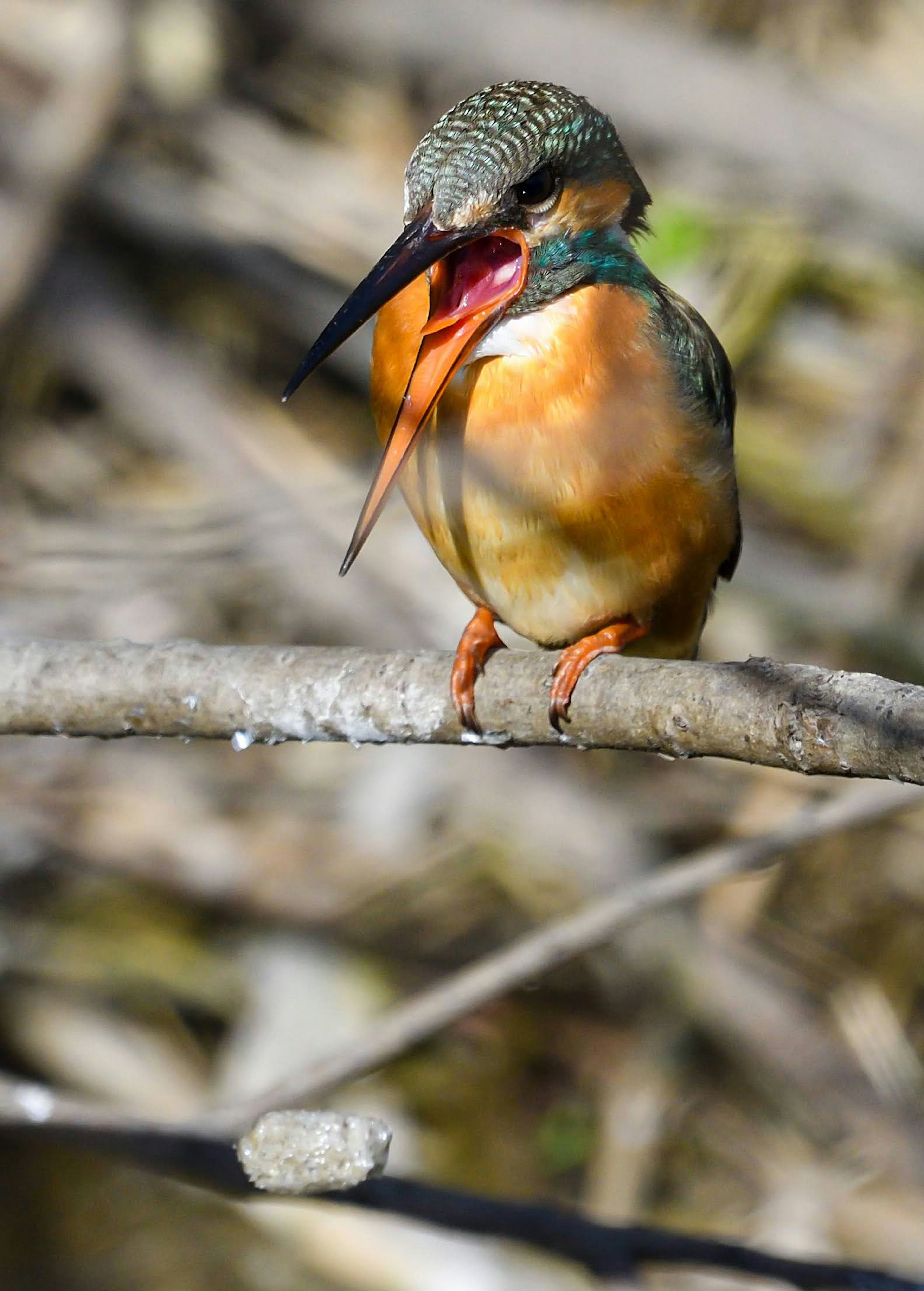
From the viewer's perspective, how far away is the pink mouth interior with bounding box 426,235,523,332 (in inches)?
81.3

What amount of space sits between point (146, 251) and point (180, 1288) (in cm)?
292

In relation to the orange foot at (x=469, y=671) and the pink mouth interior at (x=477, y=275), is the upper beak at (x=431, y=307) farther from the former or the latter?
the orange foot at (x=469, y=671)

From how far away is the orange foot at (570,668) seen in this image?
1895 millimetres

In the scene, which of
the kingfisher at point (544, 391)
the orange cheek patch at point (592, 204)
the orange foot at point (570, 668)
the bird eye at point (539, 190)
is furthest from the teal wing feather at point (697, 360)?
the orange foot at point (570, 668)

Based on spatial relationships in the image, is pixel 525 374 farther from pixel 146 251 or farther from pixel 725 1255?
pixel 146 251

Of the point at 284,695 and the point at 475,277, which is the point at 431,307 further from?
the point at 284,695

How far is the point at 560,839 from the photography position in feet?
12.9

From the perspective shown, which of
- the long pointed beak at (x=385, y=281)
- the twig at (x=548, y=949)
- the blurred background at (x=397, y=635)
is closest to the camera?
the long pointed beak at (x=385, y=281)

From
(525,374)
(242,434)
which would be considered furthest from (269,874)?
(525,374)

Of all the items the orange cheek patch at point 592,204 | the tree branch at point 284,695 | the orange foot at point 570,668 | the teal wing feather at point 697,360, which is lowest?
the tree branch at point 284,695

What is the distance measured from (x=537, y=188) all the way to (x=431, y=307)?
21cm

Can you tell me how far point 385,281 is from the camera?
71.5 inches

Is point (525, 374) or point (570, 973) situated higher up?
point (525, 374)

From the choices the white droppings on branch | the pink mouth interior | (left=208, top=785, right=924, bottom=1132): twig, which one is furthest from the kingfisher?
the white droppings on branch
